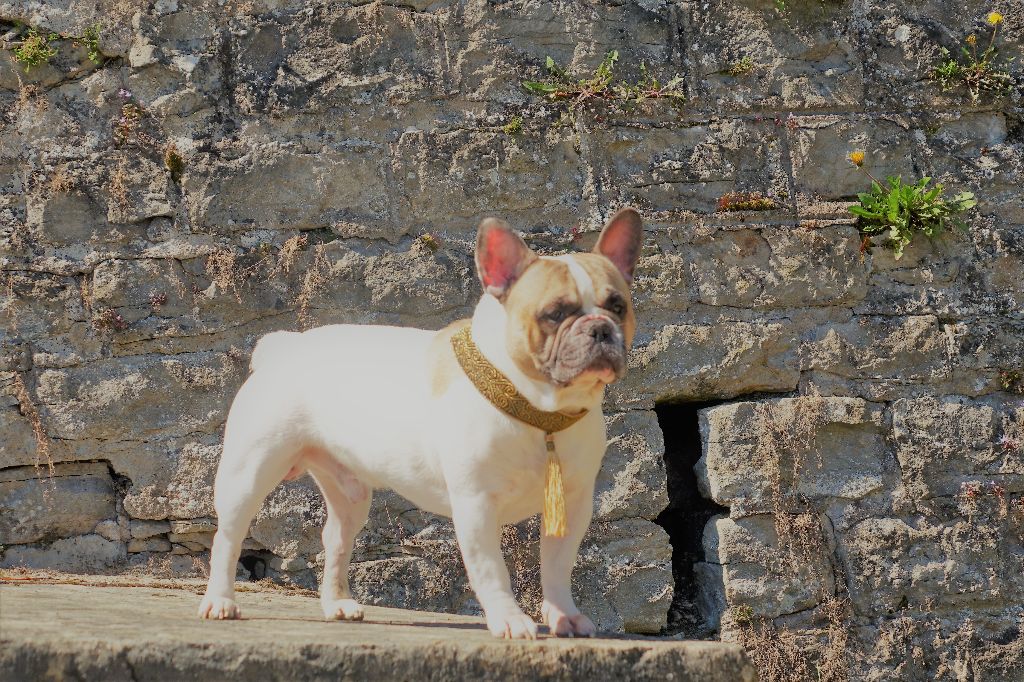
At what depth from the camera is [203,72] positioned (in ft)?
15.8

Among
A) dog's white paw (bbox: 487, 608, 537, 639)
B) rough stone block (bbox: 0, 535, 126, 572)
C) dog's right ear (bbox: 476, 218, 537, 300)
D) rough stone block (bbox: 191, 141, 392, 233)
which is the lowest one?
rough stone block (bbox: 0, 535, 126, 572)

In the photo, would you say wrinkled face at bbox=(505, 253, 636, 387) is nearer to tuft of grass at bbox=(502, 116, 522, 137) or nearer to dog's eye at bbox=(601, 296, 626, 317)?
dog's eye at bbox=(601, 296, 626, 317)

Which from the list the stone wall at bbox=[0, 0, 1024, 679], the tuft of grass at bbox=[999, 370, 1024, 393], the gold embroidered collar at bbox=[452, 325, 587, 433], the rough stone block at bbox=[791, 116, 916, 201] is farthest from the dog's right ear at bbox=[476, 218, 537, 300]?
the tuft of grass at bbox=[999, 370, 1024, 393]

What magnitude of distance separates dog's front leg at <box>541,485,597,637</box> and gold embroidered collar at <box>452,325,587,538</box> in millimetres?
126

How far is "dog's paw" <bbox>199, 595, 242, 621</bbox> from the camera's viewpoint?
298 cm

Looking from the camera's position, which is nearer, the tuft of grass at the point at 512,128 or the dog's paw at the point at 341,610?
the dog's paw at the point at 341,610

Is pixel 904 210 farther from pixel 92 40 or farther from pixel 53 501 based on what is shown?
pixel 53 501

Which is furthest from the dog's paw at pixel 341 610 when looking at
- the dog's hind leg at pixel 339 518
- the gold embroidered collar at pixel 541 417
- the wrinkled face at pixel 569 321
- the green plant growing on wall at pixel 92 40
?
the green plant growing on wall at pixel 92 40

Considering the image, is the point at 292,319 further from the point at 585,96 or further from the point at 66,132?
the point at 585,96

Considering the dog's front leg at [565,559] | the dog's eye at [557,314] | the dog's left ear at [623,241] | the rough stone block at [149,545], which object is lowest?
the rough stone block at [149,545]

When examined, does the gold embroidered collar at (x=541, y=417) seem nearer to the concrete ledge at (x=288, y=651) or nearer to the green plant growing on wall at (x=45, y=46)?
the concrete ledge at (x=288, y=651)

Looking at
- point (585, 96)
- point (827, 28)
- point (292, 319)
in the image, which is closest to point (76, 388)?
point (292, 319)

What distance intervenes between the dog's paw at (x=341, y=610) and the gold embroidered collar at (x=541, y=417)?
2.22 ft

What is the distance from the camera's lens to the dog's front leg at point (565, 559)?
302 centimetres
